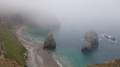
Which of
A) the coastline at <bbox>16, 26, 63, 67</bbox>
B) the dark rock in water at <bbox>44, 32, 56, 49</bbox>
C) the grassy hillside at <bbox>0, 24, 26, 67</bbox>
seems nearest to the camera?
the grassy hillside at <bbox>0, 24, 26, 67</bbox>

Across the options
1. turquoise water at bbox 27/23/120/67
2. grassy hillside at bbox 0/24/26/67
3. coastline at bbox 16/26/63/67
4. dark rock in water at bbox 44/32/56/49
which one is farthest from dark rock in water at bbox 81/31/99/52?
grassy hillside at bbox 0/24/26/67

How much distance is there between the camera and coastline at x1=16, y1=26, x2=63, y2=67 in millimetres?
74319

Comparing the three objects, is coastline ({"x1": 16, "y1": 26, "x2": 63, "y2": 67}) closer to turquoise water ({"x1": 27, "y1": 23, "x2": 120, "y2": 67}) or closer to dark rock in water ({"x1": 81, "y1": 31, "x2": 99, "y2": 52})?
turquoise water ({"x1": 27, "y1": 23, "x2": 120, "y2": 67})

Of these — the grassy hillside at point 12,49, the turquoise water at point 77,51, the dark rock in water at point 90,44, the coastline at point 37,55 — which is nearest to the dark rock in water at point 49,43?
the coastline at point 37,55

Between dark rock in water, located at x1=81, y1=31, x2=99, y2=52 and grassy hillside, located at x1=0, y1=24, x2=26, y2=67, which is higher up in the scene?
dark rock in water, located at x1=81, y1=31, x2=99, y2=52

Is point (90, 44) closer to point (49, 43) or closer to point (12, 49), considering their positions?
point (49, 43)

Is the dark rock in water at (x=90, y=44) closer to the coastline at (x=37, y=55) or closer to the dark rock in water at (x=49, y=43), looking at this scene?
the dark rock in water at (x=49, y=43)

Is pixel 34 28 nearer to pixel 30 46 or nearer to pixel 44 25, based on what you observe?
pixel 44 25

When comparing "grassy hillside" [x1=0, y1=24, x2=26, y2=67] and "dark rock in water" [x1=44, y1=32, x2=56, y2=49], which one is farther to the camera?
"dark rock in water" [x1=44, y1=32, x2=56, y2=49]

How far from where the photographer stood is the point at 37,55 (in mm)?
81875

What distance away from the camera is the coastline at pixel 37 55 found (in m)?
74.3

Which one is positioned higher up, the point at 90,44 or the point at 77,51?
the point at 90,44

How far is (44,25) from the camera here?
14062 cm

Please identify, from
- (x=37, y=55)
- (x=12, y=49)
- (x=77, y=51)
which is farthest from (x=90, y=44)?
(x=12, y=49)
